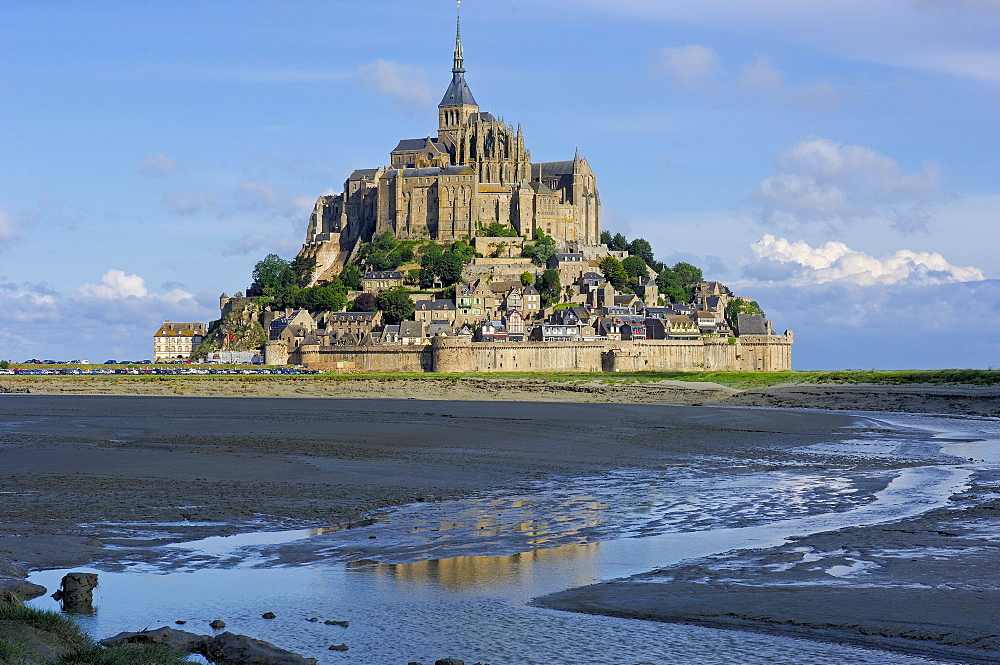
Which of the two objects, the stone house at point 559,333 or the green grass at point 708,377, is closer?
the green grass at point 708,377

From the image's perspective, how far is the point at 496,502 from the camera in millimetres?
18906

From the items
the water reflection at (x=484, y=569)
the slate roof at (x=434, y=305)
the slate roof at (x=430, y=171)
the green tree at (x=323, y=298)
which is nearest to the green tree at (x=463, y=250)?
the slate roof at (x=430, y=171)

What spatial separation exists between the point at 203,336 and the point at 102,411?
253 feet

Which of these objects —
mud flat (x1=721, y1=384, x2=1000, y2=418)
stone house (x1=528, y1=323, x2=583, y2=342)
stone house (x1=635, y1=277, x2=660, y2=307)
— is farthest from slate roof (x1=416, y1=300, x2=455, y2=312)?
mud flat (x1=721, y1=384, x2=1000, y2=418)

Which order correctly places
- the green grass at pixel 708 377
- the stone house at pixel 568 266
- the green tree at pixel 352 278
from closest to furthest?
the green grass at pixel 708 377 < the stone house at pixel 568 266 < the green tree at pixel 352 278

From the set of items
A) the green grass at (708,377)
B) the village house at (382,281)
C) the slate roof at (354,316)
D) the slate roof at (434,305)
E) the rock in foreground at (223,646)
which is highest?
the village house at (382,281)

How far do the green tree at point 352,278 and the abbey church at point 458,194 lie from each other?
639 cm

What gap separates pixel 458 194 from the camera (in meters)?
117

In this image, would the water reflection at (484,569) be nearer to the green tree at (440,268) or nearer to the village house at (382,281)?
the green tree at (440,268)

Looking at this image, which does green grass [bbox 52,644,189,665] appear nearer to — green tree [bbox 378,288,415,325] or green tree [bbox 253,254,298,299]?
green tree [bbox 378,288,415,325]

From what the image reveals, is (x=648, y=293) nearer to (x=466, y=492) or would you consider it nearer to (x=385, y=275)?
(x=385, y=275)

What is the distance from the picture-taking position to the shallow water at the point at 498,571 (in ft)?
→ 33.1

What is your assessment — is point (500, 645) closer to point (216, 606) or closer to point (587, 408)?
point (216, 606)

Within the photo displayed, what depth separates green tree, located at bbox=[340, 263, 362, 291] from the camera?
113000 millimetres
